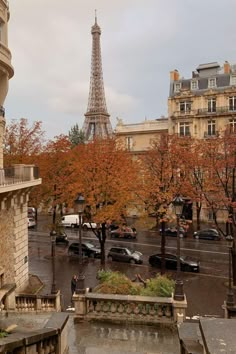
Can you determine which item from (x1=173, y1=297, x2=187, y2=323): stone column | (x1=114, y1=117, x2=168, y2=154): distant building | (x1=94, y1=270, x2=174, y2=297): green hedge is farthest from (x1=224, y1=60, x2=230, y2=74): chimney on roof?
(x1=173, y1=297, x2=187, y2=323): stone column

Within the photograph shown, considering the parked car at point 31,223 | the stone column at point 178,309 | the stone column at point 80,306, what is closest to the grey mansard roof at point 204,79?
the parked car at point 31,223

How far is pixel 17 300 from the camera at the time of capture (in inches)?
601

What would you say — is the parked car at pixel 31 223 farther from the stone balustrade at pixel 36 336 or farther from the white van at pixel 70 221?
the stone balustrade at pixel 36 336

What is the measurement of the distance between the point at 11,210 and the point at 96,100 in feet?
260

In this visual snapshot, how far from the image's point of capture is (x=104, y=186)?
95.3ft

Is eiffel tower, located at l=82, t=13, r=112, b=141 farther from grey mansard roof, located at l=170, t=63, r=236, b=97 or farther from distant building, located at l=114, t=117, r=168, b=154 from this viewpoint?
grey mansard roof, located at l=170, t=63, r=236, b=97

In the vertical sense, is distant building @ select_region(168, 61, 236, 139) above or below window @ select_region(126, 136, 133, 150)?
above

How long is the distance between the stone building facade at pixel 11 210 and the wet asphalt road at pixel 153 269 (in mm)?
3249

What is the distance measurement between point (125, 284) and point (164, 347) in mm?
4578

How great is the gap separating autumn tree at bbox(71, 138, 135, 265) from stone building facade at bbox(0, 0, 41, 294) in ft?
21.4

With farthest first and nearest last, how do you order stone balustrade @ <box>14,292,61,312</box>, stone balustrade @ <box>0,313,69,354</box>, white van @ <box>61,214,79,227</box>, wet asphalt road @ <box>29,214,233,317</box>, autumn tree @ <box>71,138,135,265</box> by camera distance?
white van @ <box>61,214,79,227</box>, autumn tree @ <box>71,138,135,265</box>, wet asphalt road @ <box>29,214,233,317</box>, stone balustrade @ <box>14,292,61,312</box>, stone balustrade @ <box>0,313,69,354</box>

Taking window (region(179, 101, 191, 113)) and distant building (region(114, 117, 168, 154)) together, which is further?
distant building (region(114, 117, 168, 154))

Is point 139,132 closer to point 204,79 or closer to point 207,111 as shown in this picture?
point 207,111

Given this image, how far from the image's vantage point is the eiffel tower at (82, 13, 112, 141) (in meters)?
94.4
